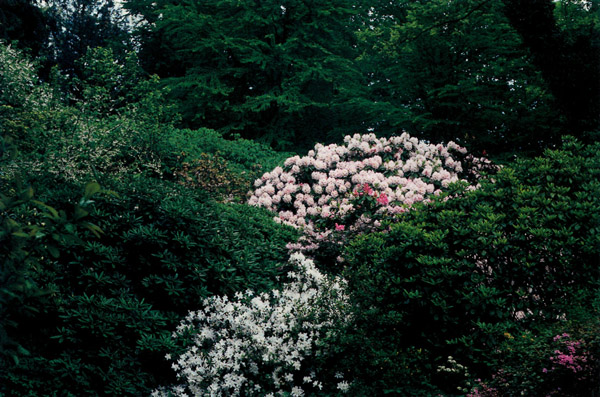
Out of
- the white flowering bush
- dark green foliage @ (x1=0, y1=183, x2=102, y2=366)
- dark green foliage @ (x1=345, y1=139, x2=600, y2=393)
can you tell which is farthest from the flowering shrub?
dark green foliage @ (x1=0, y1=183, x2=102, y2=366)

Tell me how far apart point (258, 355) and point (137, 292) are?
124cm

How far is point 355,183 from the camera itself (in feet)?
27.0

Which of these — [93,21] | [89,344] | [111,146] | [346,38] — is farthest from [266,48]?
[89,344]

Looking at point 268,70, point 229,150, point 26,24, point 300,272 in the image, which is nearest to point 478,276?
point 300,272

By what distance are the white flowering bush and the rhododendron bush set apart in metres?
1.73

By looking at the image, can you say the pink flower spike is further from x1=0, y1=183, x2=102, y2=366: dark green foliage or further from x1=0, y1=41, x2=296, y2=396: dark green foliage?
x1=0, y1=183, x2=102, y2=366: dark green foliage

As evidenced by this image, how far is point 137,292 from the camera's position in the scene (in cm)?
480

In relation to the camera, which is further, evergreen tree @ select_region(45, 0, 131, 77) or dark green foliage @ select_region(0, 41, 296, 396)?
evergreen tree @ select_region(45, 0, 131, 77)

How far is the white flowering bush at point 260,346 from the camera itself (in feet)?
14.6

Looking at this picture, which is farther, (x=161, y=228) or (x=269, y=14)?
(x=269, y=14)

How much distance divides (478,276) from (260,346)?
6.74 ft

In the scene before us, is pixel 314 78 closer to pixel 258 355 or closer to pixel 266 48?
pixel 266 48

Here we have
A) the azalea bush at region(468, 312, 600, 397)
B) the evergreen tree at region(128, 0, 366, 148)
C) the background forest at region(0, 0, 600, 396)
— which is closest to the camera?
the azalea bush at region(468, 312, 600, 397)

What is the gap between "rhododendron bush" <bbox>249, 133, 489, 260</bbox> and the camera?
7289mm
